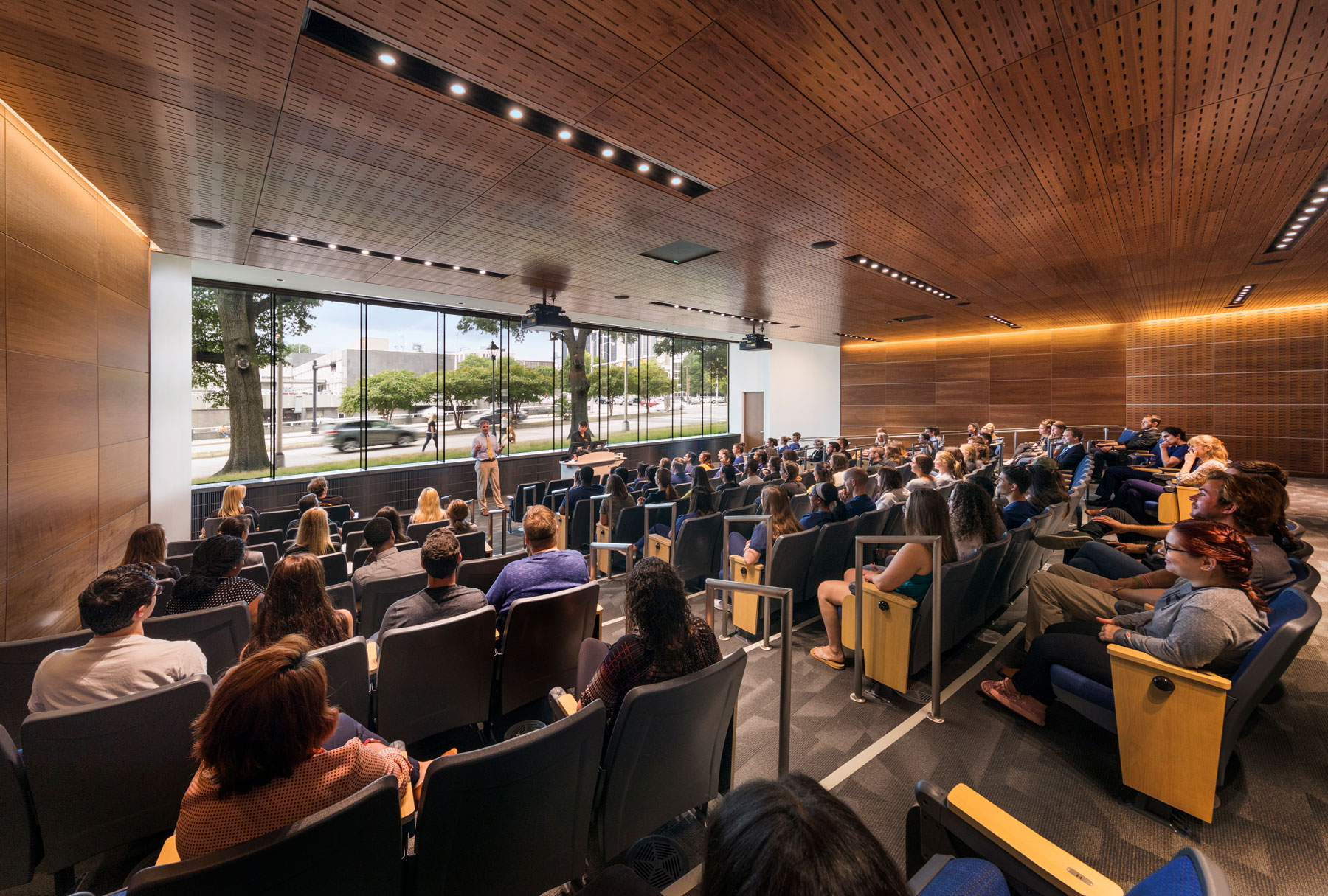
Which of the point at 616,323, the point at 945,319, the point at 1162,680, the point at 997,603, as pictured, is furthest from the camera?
the point at 616,323

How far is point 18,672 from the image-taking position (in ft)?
7.09

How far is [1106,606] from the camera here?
297cm

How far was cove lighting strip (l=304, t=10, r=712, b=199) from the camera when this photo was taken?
8.54ft

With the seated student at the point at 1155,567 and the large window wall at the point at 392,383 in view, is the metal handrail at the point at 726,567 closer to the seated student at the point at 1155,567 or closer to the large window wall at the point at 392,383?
the seated student at the point at 1155,567

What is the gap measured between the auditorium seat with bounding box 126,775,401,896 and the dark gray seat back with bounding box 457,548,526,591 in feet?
7.03

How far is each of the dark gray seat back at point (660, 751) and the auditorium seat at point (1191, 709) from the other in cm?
173

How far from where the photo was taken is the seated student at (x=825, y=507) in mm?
4289

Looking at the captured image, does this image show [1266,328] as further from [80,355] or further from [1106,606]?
[80,355]

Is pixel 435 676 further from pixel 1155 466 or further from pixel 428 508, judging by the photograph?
pixel 1155 466

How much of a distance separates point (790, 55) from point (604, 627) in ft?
12.9

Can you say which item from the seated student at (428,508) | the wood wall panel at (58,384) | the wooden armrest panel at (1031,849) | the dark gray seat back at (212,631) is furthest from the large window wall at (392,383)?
the wooden armrest panel at (1031,849)

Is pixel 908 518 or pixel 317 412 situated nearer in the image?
pixel 908 518

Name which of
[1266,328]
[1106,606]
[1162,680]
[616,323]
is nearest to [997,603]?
[1106,606]

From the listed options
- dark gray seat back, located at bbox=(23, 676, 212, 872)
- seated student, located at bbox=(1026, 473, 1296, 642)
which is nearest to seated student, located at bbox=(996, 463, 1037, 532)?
seated student, located at bbox=(1026, 473, 1296, 642)
